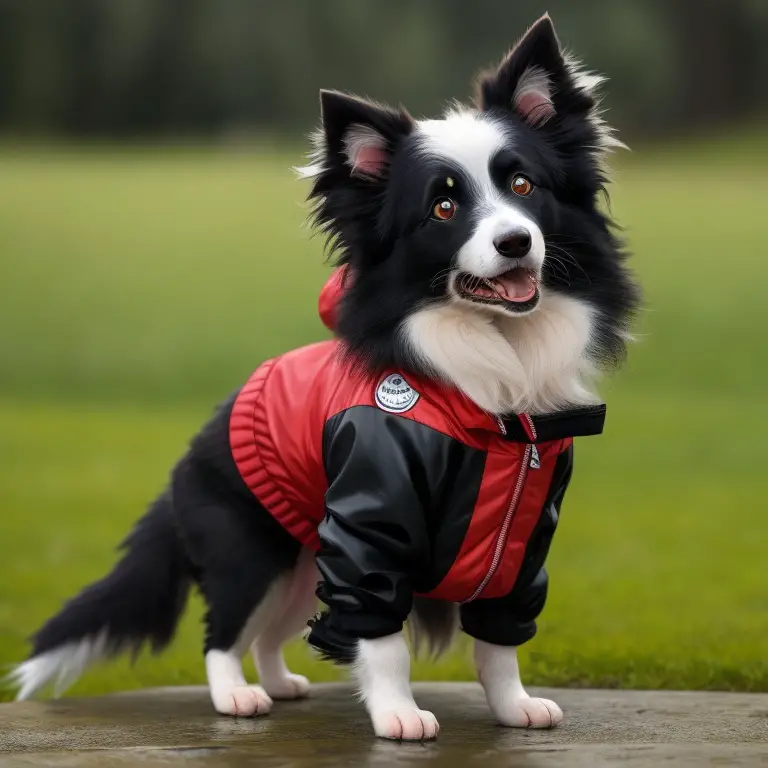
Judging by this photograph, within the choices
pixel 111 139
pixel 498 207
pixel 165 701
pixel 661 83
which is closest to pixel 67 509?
pixel 165 701

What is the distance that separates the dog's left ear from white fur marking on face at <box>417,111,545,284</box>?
111mm

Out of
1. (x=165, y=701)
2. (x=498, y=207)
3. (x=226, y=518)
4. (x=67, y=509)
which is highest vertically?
A: (x=498, y=207)

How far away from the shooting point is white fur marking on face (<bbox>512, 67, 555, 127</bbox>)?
11.5ft

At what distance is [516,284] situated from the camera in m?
3.28

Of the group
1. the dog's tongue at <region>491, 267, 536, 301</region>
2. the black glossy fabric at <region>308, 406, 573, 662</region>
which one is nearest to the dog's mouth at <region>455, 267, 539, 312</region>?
the dog's tongue at <region>491, 267, 536, 301</region>

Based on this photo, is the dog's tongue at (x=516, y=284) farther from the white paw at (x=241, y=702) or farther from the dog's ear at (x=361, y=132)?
the white paw at (x=241, y=702)

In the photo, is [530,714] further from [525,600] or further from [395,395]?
[395,395]

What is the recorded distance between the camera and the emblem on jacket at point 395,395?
3.31 metres

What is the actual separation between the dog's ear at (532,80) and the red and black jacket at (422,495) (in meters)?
0.84

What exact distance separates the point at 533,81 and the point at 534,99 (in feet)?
0.17

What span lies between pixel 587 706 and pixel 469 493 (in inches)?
43.0

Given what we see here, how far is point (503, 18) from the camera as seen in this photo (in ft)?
69.1

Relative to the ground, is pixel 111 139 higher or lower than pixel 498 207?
lower

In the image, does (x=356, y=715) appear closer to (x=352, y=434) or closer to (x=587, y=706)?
(x=587, y=706)
